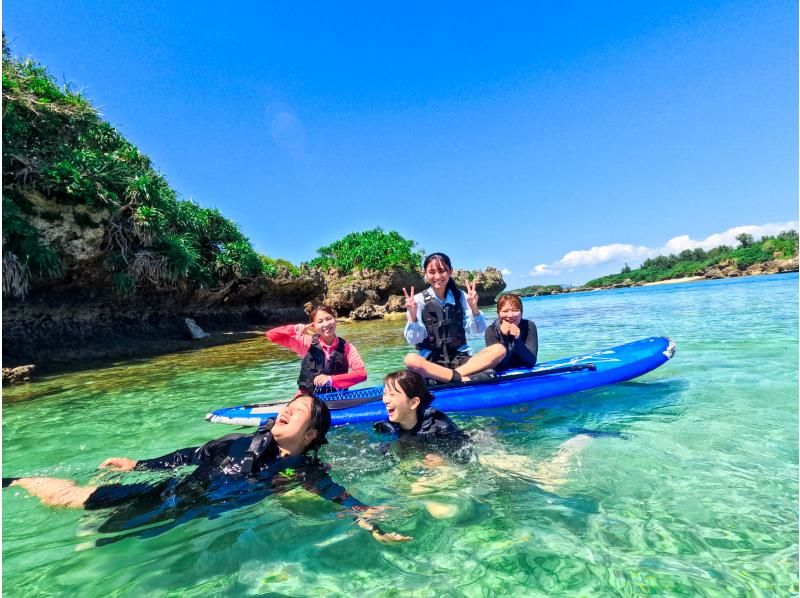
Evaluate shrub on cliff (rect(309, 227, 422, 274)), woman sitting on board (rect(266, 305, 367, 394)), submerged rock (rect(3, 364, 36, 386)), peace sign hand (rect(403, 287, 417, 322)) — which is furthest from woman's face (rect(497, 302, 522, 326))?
shrub on cliff (rect(309, 227, 422, 274))

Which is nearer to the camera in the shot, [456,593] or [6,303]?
[456,593]

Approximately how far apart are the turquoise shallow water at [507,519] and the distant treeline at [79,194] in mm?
7444

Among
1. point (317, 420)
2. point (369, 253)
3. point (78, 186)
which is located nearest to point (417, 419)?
point (317, 420)

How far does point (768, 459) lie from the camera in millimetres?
2869

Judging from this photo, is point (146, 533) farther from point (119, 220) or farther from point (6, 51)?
point (6, 51)

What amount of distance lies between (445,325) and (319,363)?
1.58 meters

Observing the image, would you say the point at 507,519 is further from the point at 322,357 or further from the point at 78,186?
the point at 78,186

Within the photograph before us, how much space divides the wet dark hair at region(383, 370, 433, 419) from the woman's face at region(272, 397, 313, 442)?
710 millimetres

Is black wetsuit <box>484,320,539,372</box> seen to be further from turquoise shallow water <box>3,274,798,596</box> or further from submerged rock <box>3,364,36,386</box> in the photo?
submerged rock <box>3,364,36,386</box>

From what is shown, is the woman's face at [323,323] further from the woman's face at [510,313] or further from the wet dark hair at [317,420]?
the woman's face at [510,313]

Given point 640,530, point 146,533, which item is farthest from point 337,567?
point 640,530

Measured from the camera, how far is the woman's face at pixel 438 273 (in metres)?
4.80

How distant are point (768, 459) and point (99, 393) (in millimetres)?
8459

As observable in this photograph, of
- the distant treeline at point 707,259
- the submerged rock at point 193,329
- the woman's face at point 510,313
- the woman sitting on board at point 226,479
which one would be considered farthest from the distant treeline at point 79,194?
the distant treeline at point 707,259
